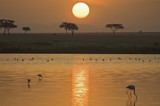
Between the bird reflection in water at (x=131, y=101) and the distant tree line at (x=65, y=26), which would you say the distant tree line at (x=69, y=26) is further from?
the bird reflection in water at (x=131, y=101)

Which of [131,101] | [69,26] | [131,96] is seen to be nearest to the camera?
[131,101]

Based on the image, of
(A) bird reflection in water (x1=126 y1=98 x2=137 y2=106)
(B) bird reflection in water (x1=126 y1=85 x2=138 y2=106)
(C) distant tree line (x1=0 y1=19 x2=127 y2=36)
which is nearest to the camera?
(A) bird reflection in water (x1=126 y1=98 x2=137 y2=106)

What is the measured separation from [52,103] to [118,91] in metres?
5.60

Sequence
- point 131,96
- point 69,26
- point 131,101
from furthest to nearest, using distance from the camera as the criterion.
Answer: point 69,26, point 131,96, point 131,101

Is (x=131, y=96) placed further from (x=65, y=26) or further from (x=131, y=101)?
(x=65, y=26)

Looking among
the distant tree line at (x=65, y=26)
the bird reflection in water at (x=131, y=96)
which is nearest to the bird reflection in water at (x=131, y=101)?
the bird reflection in water at (x=131, y=96)

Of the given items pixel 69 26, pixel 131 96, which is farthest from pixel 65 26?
pixel 131 96

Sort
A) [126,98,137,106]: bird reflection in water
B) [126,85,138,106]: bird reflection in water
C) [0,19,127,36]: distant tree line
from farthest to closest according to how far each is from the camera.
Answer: [0,19,127,36]: distant tree line < [126,85,138,106]: bird reflection in water < [126,98,137,106]: bird reflection in water

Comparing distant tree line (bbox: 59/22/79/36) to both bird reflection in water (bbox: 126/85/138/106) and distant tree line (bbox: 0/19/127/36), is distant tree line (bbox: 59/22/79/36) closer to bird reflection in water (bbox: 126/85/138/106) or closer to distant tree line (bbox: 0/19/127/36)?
distant tree line (bbox: 0/19/127/36)

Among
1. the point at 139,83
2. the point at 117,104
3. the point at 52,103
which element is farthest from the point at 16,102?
the point at 139,83

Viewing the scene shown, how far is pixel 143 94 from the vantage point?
22.6 meters

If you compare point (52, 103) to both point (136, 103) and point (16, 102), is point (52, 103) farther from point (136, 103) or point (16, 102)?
point (136, 103)

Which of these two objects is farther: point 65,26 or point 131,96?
point 65,26

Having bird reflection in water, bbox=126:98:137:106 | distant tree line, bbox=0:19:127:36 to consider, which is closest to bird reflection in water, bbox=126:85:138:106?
bird reflection in water, bbox=126:98:137:106
